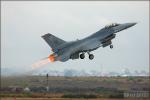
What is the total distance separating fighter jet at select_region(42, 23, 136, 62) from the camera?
69188mm

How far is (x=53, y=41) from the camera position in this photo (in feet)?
234

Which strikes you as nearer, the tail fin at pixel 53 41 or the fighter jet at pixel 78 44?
the fighter jet at pixel 78 44

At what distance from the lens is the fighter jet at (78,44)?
2724 inches

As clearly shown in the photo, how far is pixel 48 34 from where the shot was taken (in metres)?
71.6

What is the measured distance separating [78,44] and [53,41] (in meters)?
3.37

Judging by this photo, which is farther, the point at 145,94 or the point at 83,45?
the point at 145,94

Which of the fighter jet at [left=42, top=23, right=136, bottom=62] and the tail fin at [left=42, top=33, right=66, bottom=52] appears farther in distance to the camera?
the tail fin at [left=42, top=33, right=66, bottom=52]

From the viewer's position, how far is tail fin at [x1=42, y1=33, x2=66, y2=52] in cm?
7088

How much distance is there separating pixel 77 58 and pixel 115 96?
4199 cm

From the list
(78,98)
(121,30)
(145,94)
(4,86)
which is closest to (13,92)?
(4,86)

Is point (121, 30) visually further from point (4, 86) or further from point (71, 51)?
point (4, 86)

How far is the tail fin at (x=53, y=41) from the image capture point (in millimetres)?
70875

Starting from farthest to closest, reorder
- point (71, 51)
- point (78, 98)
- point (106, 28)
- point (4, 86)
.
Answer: point (4, 86) → point (78, 98) → point (106, 28) → point (71, 51)

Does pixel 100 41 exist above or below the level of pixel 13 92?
above
